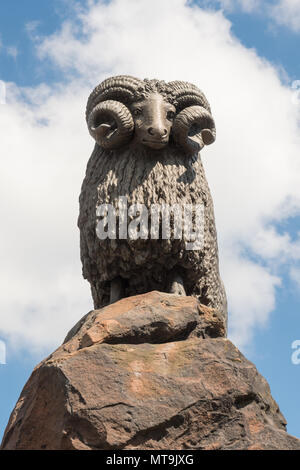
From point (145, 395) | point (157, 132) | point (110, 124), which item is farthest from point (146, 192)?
point (145, 395)

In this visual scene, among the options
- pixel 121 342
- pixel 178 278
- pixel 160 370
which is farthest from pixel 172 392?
pixel 178 278

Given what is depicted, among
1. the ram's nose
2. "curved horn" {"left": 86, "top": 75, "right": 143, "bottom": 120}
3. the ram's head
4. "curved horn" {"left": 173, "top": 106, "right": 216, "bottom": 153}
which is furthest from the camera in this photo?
"curved horn" {"left": 86, "top": 75, "right": 143, "bottom": 120}

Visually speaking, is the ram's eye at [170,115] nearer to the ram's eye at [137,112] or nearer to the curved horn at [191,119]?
the curved horn at [191,119]

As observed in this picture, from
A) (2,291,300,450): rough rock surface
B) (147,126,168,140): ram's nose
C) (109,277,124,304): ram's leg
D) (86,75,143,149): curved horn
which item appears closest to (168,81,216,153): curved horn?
(147,126,168,140): ram's nose

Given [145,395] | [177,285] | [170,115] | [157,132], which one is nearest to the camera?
[145,395]

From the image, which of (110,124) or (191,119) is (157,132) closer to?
(191,119)

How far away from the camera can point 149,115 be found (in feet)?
22.5

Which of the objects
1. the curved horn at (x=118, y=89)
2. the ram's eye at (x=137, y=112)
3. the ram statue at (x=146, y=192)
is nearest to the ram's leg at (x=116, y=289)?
the ram statue at (x=146, y=192)

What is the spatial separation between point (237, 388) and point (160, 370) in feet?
1.93

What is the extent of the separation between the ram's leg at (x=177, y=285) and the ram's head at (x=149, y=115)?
128 centimetres

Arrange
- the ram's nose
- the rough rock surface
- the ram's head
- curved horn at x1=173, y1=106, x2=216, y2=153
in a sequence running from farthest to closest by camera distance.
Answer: curved horn at x1=173, y1=106, x2=216, y2=153 < the ram's head < the ram's nose < the rough rock surface

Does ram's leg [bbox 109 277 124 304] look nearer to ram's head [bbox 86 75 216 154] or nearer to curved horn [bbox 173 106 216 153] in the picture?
ram's head [bbox 86 75 216 154]

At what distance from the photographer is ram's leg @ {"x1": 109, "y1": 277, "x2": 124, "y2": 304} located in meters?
6.90

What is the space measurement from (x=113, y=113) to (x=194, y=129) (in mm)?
901
